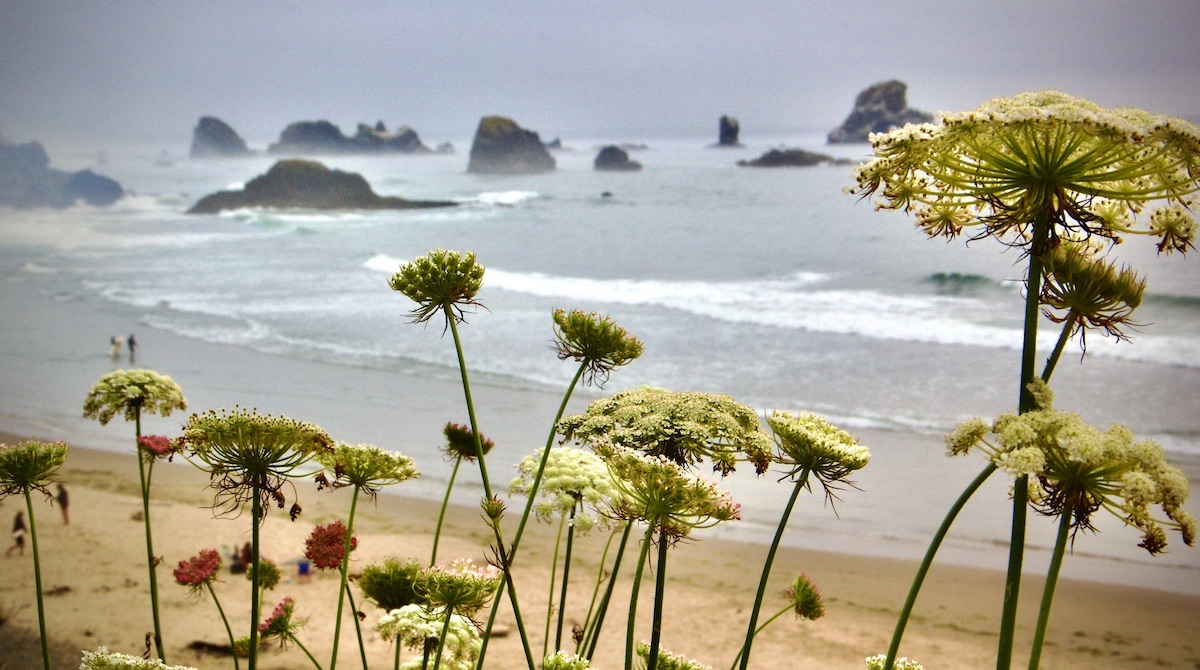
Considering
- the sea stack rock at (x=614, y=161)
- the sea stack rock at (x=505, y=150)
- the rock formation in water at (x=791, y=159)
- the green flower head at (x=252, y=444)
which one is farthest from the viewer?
the sea stack rock at (x=614, y=161)

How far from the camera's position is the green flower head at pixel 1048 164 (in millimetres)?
1031

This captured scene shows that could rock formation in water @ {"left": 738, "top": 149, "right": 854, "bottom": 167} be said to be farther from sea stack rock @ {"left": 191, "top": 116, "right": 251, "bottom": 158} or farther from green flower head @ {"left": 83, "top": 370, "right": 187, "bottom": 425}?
green flower head @ {"left": 83, "top": 370, "right": 187, "bottom": 425}

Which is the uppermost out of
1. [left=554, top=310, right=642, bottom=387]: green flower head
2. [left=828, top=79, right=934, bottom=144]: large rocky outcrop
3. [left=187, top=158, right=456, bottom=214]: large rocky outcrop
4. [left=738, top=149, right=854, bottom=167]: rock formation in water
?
[left=828, top=79, right=934, bottom=144]: large rocky outcrop

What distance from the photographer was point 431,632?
1539 mm

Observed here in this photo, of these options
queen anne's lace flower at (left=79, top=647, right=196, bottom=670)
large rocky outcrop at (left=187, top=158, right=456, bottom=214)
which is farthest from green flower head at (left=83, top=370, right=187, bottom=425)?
large rocky outcrop at (left=187, top=158, right=456, bottom=214)

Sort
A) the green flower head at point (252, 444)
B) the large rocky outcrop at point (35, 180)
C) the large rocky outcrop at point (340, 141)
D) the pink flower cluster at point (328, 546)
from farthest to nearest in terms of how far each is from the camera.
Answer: the large rocky outcrop at point (340, 141), the large rocky outcrop at point (35, 180), the pink flower cluster at point (328, 546), the green flower head at point (252, 444)

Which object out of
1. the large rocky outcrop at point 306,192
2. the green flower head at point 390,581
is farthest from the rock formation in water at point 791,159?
the green flower head at point 390,581

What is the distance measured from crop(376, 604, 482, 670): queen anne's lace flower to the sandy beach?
2.85m

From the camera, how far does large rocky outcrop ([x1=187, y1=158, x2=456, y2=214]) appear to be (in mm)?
34500

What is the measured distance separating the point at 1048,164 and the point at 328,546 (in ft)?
4.45

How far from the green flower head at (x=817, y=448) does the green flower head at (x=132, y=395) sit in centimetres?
142

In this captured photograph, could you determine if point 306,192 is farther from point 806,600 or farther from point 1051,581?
point 1051,581

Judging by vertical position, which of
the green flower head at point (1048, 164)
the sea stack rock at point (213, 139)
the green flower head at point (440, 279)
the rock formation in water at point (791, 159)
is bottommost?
the green flower head at point (440, 279)

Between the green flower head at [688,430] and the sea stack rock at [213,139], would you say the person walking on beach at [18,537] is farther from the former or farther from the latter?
the sea stack rock at [213,139]
